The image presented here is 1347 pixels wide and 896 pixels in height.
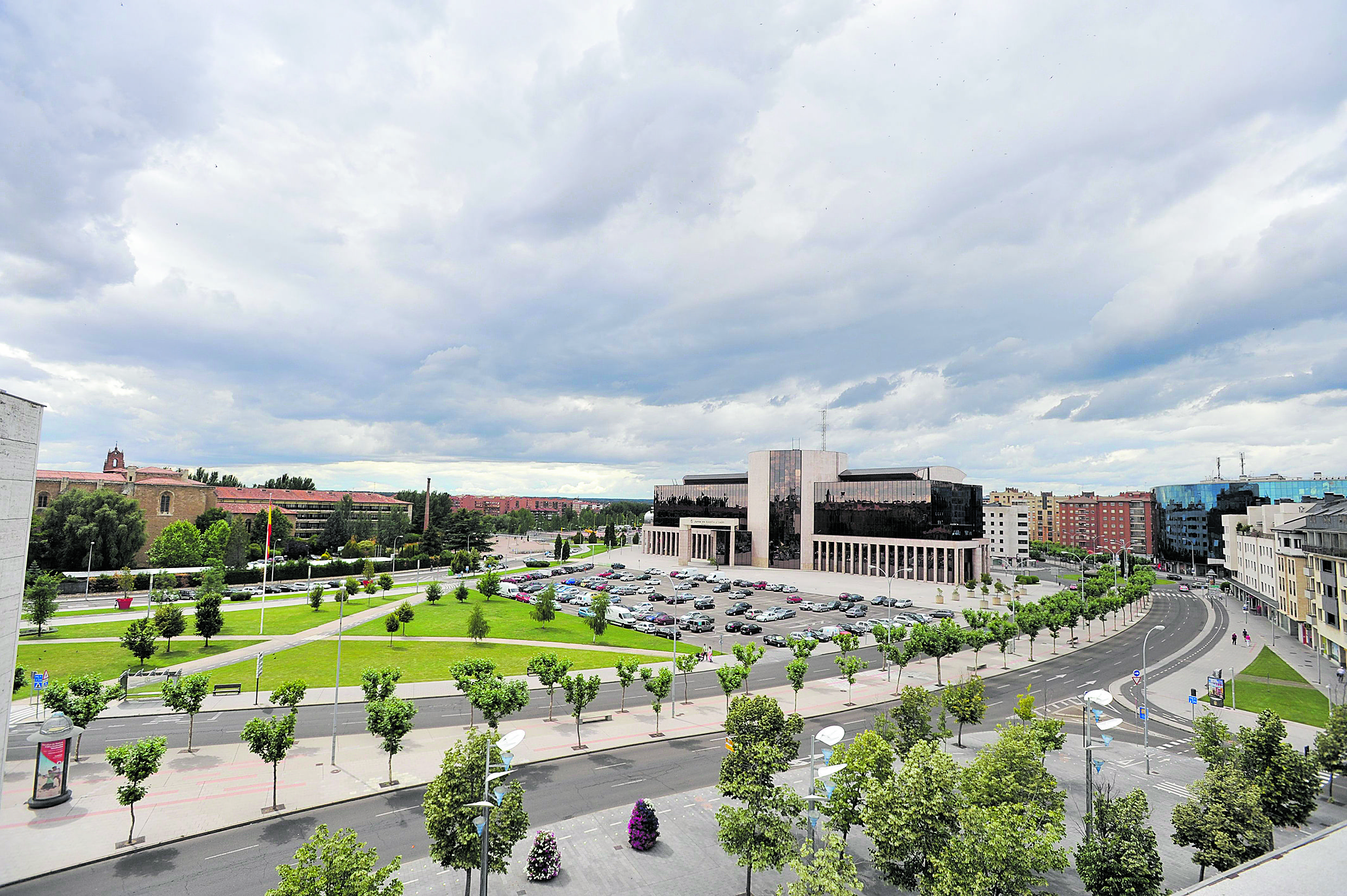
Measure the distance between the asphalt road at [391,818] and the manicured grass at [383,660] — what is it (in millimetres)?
9181

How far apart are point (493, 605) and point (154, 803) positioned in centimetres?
5547

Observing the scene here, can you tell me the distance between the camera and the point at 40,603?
189 feet

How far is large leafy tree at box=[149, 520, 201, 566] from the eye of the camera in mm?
96375

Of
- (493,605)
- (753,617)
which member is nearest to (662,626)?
(753,617)

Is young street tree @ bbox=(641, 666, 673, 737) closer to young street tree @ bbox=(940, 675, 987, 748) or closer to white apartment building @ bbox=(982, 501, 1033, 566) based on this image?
young street tree @ bbox=(940, 675, 987, 748)

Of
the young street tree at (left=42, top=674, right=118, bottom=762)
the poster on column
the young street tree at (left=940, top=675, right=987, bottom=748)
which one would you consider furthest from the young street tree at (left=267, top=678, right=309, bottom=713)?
the young street tree at (left=940, top=675, right=987, bottom=748)

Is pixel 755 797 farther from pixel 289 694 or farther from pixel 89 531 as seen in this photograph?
pixel 89 531

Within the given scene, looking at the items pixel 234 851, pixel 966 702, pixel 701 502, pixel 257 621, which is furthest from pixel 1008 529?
pixel 234 851

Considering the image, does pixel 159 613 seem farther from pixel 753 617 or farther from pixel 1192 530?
pixel 1192 530

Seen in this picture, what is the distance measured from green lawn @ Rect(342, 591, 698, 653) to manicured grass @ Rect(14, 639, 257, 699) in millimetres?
13738

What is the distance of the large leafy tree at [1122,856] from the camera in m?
19.0

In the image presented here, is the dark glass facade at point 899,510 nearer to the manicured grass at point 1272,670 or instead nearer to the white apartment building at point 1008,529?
the manicured grass at point 1272,670

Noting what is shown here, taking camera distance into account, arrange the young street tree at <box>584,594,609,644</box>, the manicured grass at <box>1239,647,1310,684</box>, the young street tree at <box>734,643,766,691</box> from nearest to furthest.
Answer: the young street tree at <box>734,643,766,691</box>
the manicured grass at <box>1239,647,1310,684</box>
the young street tree at <box>584,594,609,644</box>

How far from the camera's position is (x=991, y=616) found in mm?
64125
